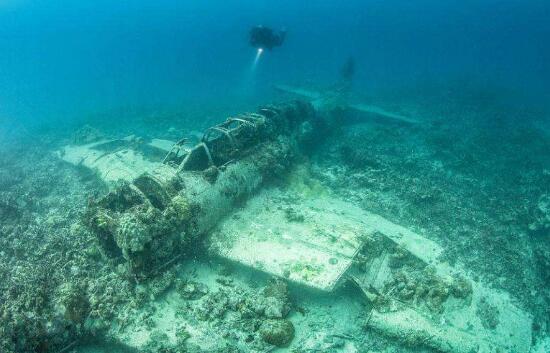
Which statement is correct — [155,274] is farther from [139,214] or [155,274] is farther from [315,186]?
[315,186]

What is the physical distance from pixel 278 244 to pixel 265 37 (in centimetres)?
2035

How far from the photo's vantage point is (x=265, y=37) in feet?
84.9

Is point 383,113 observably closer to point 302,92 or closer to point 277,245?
point 302,92

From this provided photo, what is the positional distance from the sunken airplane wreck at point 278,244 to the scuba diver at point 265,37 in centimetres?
1565

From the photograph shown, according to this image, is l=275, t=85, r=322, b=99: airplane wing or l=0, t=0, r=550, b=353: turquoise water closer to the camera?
l=0, t=0, r=550, b=353: turquoise water

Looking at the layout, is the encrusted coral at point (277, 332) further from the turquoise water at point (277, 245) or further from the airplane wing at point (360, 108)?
the airplane wing at point (360, 108)

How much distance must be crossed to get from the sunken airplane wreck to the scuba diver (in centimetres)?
1565

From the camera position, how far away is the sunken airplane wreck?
7.81 m

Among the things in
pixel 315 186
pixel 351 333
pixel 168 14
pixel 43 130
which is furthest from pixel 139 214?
pixel 168 14

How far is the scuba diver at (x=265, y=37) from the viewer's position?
25642 millimetres

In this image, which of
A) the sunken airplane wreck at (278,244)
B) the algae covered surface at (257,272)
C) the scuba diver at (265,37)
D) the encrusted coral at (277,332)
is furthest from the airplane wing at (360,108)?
the encrusted coral at (277,332)

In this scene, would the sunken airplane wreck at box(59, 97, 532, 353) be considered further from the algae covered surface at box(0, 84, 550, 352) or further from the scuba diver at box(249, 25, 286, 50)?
the scuba diver at box(249, 25, 286, 50)

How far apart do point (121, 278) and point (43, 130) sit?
2790 cm

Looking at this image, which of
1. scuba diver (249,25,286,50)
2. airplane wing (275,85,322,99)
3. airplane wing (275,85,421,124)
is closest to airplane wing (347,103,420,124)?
airplane wing (275,85,421,124)
